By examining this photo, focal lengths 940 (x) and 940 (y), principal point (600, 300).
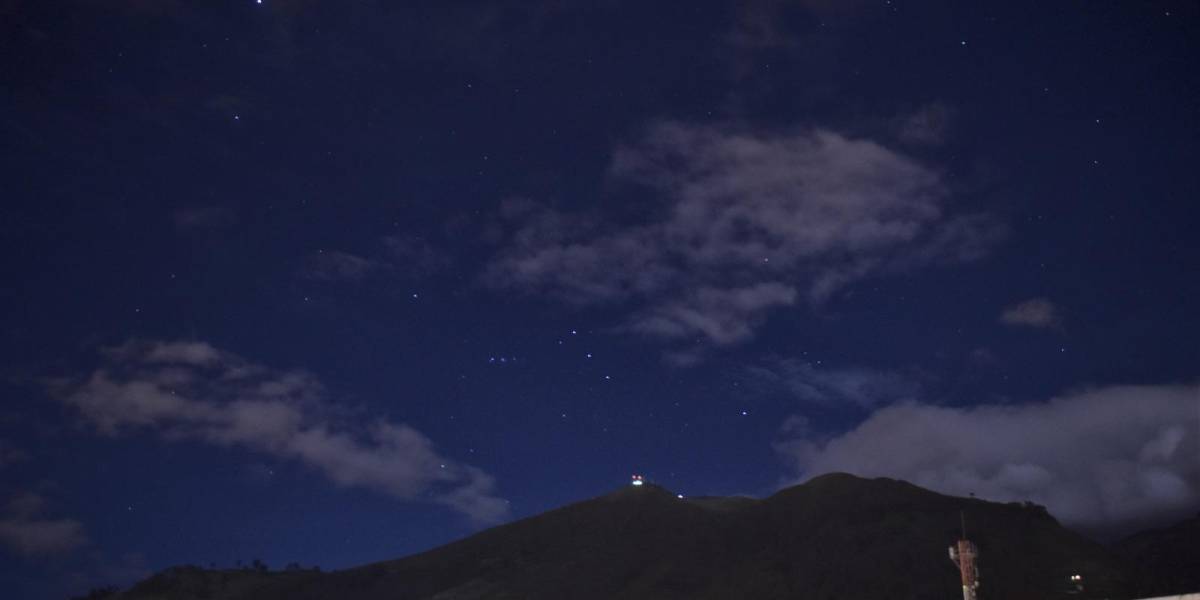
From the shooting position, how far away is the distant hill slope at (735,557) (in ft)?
319

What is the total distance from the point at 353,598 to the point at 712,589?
2046 inches

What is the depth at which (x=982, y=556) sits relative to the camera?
327 ft

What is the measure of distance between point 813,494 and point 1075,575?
38.9 metres

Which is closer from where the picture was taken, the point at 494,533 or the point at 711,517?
the point at 711,517

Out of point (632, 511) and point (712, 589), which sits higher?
point (632, 511)

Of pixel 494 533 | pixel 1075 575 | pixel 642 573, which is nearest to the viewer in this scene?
pixel 1075 575

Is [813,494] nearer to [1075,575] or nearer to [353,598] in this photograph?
[1075,575]

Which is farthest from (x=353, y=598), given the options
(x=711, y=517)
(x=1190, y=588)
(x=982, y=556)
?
(x=1190, y=588)

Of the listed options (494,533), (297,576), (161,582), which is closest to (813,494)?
(494,533)

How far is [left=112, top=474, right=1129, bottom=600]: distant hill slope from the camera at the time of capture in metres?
97.3

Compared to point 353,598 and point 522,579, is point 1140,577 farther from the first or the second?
point 353,598

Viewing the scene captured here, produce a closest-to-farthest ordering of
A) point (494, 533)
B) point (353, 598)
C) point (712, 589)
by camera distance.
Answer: point (712, 589) → point (353, 598) → point (494, 533)

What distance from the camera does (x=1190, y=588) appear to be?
160 meters

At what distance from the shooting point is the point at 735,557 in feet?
381
